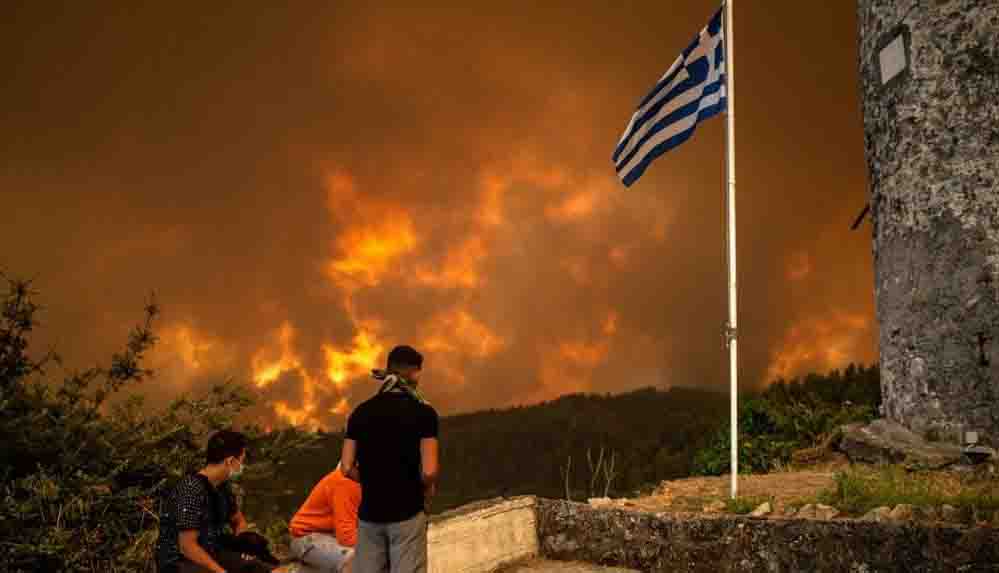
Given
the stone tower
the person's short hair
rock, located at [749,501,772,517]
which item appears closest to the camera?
the person's short hair

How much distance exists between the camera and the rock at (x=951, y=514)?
569cm

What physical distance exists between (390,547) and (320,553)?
0.90 m

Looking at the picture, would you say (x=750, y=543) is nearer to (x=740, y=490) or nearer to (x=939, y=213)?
(x=740, y=490)

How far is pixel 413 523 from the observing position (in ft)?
16.5

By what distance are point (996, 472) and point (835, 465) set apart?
7.87 ft

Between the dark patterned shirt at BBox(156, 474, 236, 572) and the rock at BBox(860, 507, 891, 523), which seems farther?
the rock at BBox(860, 507, 891, 523)

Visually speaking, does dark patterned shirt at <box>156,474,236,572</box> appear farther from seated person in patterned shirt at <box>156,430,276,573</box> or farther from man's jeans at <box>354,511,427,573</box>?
man's jeans at <box>354,511,427,573</box>

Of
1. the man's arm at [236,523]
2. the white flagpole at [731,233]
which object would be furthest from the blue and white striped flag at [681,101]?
the man's arm at [236,523]

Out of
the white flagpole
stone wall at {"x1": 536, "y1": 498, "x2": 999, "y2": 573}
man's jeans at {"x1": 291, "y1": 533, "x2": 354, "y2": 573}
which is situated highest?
the white flagpole

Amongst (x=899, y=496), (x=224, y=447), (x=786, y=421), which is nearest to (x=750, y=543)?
(x=899, y=496)

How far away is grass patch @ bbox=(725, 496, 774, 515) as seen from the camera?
7105 mm

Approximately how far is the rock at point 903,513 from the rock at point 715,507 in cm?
164

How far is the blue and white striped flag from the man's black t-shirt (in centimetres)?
502

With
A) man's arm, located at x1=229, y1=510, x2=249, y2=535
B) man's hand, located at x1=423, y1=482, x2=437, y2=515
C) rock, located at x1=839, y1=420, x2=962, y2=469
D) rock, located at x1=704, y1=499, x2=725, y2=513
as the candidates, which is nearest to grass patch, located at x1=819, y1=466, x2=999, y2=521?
rock, located at x1=704, y1=499, x2=725, y2=513
